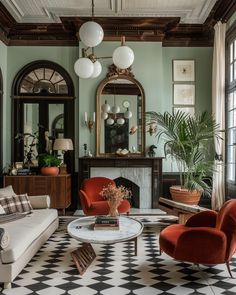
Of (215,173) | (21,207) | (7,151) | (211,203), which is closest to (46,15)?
(7,151)

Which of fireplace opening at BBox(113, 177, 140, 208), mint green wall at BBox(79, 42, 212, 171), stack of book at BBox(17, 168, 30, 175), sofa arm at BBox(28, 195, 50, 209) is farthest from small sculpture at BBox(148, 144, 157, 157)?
sofa arm at BBox(28, 195, 50, 209)

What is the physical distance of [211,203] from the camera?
24.6 feet

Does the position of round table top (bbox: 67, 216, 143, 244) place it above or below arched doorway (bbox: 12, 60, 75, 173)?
below

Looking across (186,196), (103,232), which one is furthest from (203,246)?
(186,196)

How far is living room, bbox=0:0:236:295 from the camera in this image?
7.11 m

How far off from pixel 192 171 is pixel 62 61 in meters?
3.79

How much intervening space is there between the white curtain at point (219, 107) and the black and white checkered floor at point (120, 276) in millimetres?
2974


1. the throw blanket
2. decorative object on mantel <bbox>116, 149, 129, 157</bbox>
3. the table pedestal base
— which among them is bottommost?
the table pedestal base

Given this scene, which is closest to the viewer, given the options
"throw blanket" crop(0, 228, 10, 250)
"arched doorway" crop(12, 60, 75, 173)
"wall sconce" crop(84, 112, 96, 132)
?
"throw blanket" crop(0, 228, 10, 250)

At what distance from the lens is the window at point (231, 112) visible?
6844 millimetres

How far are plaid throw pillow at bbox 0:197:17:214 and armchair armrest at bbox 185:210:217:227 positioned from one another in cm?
239

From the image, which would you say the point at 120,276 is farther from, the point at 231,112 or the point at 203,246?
the point at 231,112

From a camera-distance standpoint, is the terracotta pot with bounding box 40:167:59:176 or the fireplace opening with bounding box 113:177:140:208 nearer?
the terracotta pot with bounding box 40:167:59:176

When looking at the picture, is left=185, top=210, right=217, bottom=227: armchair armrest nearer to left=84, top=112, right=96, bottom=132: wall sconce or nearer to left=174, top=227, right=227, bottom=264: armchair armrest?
left=174, top=227, right=227, bottom=264: armchair armrest
